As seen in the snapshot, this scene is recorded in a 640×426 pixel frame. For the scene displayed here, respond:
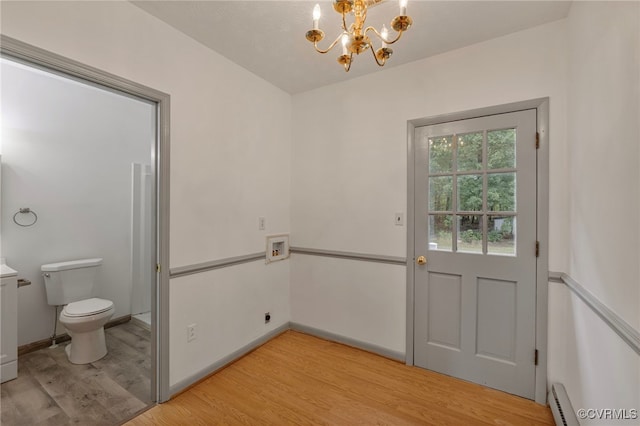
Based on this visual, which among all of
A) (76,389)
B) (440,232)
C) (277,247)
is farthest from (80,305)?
(440,232)

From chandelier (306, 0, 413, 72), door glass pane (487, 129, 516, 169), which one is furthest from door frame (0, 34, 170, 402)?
door glass pane (487, 129, 516, 169)

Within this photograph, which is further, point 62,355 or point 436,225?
point 62,355

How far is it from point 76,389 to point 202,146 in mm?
2015

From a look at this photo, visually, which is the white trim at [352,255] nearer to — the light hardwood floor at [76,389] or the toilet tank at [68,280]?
the light hardwood floor at [76,389]

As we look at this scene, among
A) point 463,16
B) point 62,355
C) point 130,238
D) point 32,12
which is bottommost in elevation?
point 62,355

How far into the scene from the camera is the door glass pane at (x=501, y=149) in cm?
201

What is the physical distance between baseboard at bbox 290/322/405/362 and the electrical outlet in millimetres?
1192

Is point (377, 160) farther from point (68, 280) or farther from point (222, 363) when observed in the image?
point (68, 280)

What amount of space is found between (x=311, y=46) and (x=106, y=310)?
9.38ft

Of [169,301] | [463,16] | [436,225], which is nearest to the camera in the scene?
[463,16]

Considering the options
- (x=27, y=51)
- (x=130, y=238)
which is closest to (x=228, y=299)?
(x=130, y=238)

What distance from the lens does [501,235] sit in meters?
2.05

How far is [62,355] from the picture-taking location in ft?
8.20

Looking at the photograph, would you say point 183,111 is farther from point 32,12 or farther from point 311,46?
point 311,46
